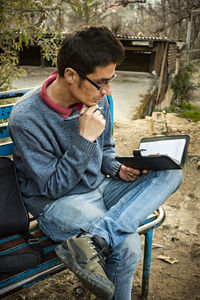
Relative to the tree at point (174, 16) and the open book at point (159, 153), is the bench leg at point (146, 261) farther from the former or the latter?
the tree at point (174, 16)

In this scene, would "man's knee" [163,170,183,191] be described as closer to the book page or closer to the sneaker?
the book page

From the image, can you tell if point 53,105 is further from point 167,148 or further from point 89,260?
point 89,260

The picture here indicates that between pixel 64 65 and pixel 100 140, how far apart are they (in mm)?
544

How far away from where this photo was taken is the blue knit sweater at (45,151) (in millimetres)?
1622

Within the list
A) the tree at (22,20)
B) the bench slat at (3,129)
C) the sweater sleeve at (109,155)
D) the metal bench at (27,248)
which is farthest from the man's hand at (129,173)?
the tree at (22,20)

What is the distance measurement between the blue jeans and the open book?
9 centimetres

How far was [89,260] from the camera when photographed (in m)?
1.41

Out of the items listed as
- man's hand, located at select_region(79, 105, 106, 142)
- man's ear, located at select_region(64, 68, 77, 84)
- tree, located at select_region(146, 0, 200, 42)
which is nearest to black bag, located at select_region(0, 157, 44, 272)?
man's hand, located at select_region(79, 105, 106, 142)

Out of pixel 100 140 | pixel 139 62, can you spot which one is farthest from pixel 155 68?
pixel 100 140

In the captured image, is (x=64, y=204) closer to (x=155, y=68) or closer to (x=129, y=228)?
(x=129, y=228)

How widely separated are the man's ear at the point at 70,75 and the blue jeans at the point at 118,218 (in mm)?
648

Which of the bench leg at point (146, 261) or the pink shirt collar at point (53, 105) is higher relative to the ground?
the pink shirt collar at point (53, 105)

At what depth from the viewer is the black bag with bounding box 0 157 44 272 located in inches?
57.8

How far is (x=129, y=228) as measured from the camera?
5.21 feet
